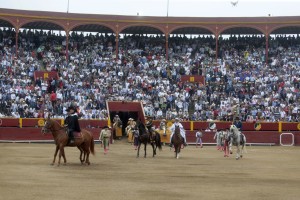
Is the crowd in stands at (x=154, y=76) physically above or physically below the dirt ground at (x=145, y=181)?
above

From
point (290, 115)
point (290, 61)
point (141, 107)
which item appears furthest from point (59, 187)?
point (290, 61)

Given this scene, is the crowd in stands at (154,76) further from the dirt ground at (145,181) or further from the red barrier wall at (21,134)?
the dirt ground at (145,181)

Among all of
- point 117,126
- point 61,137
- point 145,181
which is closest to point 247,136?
point 117,126

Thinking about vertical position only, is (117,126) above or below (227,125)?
below

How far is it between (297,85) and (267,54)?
3905mm

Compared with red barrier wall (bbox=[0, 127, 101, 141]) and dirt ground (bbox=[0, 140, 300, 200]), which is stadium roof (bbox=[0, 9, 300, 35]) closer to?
red barrier wall (bbox=[0, 127, 101, 141])

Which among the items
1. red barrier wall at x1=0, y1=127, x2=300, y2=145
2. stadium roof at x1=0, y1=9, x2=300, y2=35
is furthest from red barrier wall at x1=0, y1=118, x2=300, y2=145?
stadium roof at x1=0, y1=9, x2=300, y2=35

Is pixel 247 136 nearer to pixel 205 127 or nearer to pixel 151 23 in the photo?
pixel 205 127

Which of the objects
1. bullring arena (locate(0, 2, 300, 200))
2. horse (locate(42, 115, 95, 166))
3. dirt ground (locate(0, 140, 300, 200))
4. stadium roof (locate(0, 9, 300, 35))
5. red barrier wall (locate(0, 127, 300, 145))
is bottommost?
dirt ground (locate(0, 140, 300, 200))

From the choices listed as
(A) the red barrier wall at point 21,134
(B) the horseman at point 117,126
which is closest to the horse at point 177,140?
(B) the horseman at point 117,126

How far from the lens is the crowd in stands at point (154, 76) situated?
35.9m

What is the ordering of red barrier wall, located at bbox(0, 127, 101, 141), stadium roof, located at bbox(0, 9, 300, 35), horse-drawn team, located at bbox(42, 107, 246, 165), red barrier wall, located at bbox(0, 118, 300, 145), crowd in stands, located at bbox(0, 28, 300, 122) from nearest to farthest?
horse-drawn team, located at bbox(42, 107, 246, 165) < red barrier wall, located at bbox(0, 127, 101, 141) < red barrier wall, located at bbox(0, 118, 300, 145) < crowd in stands, located at bbox(0, 28, 300, 122) < stadium roof, located at bbox(0, 9, 300, 35)

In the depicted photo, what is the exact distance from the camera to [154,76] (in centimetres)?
4022

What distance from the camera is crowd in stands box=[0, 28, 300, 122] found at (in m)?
35.9
